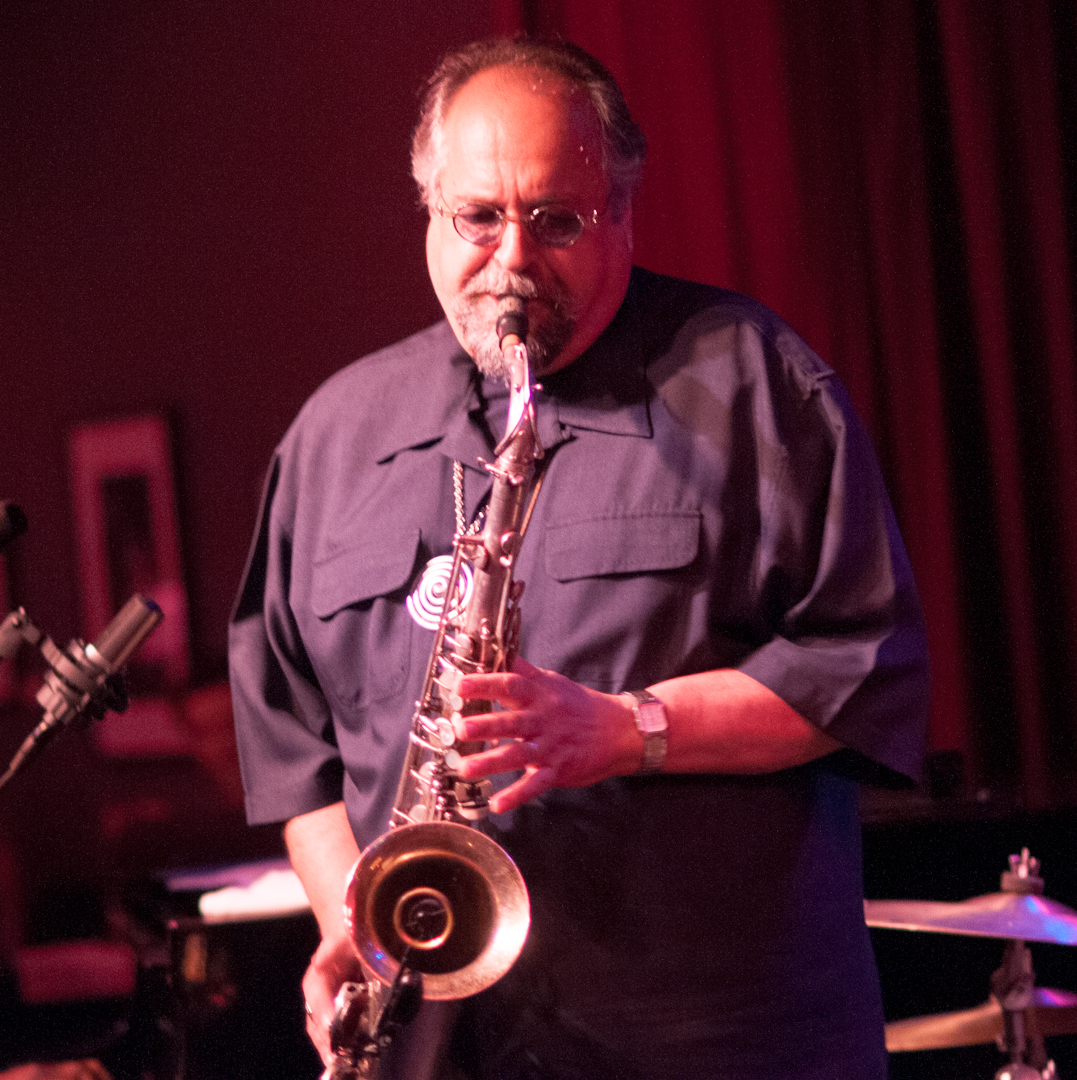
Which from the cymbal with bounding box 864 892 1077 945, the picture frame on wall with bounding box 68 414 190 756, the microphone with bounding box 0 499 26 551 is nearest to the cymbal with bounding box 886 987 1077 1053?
the cymbal with bounding box 864 892 1077 945

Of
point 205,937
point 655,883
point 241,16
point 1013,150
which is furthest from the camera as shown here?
point 241,16

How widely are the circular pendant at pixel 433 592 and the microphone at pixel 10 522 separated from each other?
18.0 inches

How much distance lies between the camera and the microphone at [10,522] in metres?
1.30

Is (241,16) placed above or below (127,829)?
above

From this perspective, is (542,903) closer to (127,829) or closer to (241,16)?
(127,829)

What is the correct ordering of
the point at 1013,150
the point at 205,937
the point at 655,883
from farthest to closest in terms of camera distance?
the point at 1013,150 → the point at 205,937 → the point at 655,883

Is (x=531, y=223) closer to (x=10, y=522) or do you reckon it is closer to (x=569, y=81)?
(x=569, y=81)

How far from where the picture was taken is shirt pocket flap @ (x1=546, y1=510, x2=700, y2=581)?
139cm

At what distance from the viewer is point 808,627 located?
139 cm

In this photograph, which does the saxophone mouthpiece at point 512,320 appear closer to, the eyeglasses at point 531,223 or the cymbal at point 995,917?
the eyeglasses at point 531,223

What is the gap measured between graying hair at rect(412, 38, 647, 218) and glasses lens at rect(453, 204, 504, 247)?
0.09 m

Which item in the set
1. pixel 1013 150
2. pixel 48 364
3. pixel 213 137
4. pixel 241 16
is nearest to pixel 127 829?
pixel 48 364

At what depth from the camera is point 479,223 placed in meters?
1.46

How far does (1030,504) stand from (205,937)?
1.99 m
